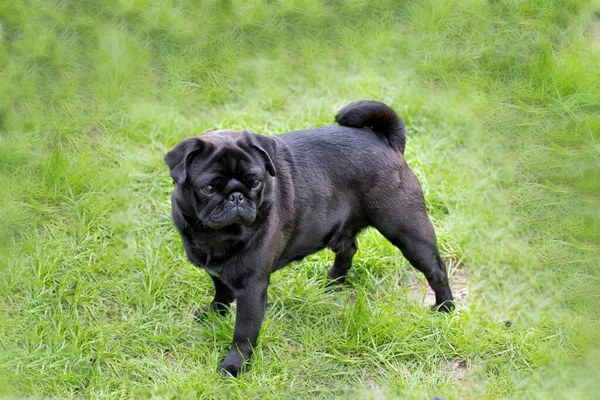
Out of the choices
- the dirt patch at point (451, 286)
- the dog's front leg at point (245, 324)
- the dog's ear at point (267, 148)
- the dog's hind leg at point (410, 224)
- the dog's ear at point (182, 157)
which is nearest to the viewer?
the dog's ear at point (182, 157)

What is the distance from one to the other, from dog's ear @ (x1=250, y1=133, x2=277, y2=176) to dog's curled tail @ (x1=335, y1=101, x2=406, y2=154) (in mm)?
731

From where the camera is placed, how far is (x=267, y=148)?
14.1ft

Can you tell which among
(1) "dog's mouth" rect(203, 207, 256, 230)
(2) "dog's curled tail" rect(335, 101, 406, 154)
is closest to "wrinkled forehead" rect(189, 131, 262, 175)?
(1) "dog's mouth" rect(203, 207, 256, 230)

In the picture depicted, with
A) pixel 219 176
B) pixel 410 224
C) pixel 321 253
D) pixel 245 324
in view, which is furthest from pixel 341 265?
pixel 219 176

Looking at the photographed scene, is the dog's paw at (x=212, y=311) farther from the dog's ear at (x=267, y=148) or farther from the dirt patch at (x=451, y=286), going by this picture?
the dirt patch at (x=451, y=286)

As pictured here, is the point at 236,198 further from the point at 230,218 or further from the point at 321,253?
the point at 321,253

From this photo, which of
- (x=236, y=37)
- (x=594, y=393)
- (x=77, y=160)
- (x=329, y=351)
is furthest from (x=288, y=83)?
(x=594, y=393)

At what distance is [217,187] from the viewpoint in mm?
4129

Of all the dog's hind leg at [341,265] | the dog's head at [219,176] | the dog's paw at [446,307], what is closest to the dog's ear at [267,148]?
the dog's head at [219,176]

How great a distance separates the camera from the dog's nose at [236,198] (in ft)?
13.4

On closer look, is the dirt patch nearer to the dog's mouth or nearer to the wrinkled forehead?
the dog's mouth

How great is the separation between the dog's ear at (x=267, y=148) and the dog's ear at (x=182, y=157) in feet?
1.15

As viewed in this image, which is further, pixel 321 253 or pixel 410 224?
pixel 321 253

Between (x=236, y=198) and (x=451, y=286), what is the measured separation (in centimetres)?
226
